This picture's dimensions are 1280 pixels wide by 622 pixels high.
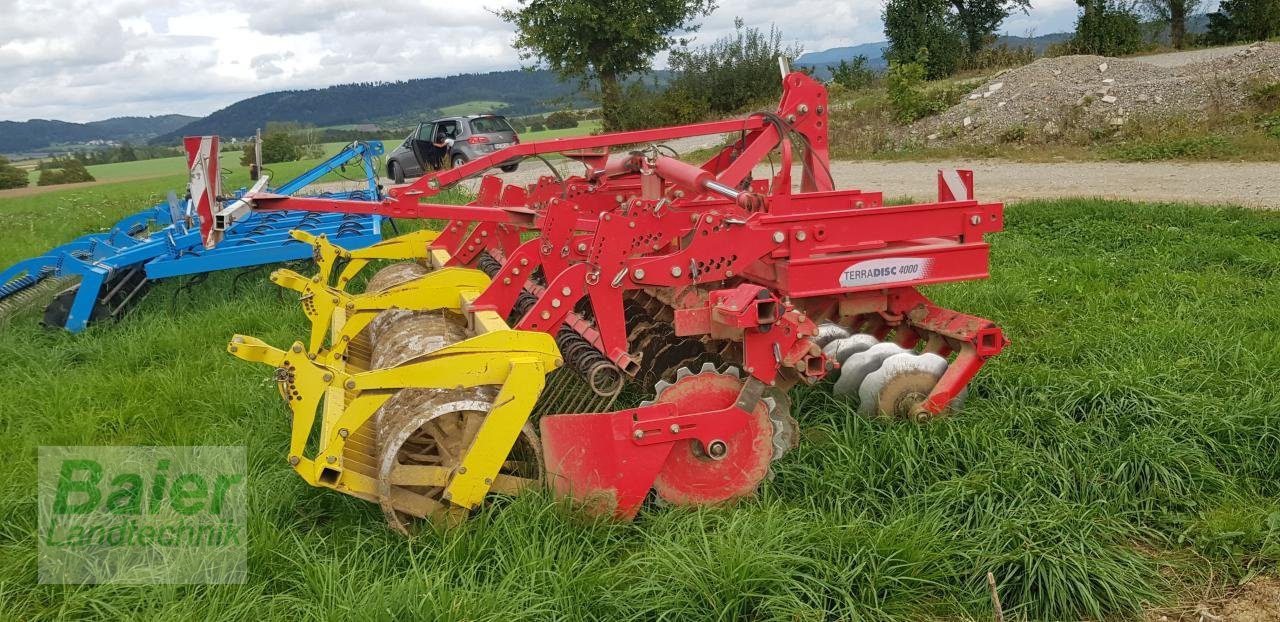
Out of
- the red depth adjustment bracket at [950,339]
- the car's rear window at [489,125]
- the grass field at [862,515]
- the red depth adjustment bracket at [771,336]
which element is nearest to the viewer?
the grass field at [862,515]

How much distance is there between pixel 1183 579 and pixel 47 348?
799cm

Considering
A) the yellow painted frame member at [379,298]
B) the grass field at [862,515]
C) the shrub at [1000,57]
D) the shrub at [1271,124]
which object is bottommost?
the grass field at [862,515]

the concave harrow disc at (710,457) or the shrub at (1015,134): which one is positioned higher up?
the shrub at (1015,134)

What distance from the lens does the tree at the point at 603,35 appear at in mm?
27984

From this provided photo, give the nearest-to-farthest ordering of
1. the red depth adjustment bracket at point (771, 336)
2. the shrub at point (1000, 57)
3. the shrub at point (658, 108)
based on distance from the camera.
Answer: the red depth adjustment bracket at point (771, 336) → the shrub at point (1000, 57) → the shrub at point (658, 108)

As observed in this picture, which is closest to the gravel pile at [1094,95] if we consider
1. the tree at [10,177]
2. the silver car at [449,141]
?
the silver car at [449,141]

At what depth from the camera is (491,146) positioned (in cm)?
2208

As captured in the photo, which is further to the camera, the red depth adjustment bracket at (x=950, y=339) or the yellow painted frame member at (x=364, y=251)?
the yellow painted frame member at (x=364, y=251)

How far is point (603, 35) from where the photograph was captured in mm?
28281

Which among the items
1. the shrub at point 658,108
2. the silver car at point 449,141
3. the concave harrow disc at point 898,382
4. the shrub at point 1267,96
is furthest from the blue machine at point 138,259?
the shrub at point 658,108

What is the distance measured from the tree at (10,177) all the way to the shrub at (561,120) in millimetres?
21014

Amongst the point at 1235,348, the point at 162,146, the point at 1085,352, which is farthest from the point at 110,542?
the point at 162,146

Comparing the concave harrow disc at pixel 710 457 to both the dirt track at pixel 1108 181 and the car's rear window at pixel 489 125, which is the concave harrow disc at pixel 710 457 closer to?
the dirt track at pixel 1108 181

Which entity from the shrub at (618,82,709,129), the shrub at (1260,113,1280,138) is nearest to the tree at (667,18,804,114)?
the shrub at (618,82,709,129)
